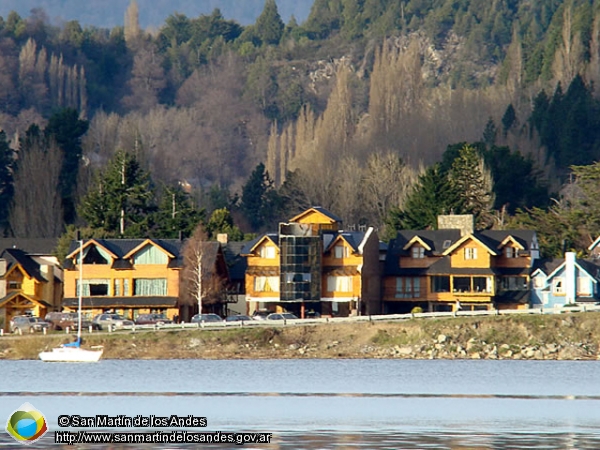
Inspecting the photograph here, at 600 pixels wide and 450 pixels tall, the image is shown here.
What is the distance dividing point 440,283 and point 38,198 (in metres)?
43.3

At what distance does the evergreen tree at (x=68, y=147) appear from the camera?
466 ft

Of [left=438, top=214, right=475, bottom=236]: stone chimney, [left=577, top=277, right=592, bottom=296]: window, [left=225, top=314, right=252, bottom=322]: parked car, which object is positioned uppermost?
[left=438, top=214, right=475, bottom=236]: stone chimney

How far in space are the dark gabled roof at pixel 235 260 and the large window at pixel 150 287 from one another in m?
6.60

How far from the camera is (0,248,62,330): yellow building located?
112 m

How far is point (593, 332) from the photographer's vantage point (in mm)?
95375

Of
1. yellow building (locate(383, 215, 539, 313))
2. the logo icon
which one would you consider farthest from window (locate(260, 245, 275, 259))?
the logo icon

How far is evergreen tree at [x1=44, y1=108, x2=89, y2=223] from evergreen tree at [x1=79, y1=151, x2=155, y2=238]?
9.20 metres

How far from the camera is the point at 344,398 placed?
68125 mm

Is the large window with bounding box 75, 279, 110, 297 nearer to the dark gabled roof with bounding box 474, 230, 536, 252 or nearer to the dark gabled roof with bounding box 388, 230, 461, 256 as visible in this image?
the dark gabled roof with bounding box 388, 230, 461, 256

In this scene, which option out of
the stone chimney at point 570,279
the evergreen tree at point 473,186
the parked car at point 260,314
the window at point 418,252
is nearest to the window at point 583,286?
the stone chimney at point 570,279

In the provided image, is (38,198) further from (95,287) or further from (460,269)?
(460,269)

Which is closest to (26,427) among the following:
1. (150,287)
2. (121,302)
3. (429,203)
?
(121,302)

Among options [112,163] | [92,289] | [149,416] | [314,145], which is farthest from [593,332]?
[314,145]

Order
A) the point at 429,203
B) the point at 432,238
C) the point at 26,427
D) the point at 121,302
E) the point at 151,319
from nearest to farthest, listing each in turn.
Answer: the point at 26,427
the point at 151,319
the point at 121,302
the point at 432,238
the point at 429,203
